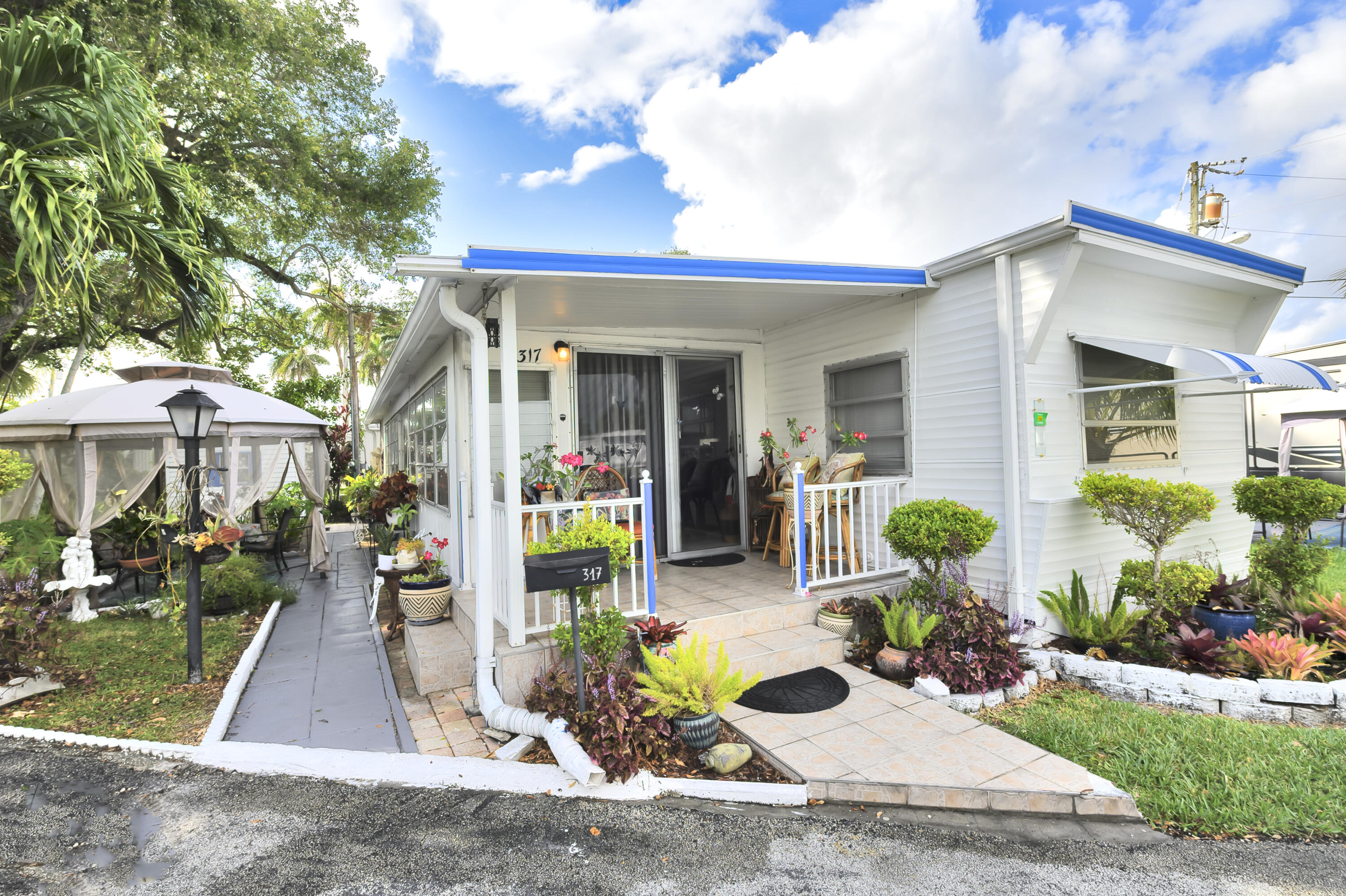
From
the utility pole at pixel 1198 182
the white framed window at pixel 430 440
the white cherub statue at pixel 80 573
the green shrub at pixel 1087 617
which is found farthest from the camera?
the utility pole at pixel 1198 182

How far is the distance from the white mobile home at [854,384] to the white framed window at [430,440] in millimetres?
75

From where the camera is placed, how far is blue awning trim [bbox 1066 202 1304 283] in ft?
12.6

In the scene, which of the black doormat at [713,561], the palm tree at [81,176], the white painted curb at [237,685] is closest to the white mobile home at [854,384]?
the black doormat at [713,561]

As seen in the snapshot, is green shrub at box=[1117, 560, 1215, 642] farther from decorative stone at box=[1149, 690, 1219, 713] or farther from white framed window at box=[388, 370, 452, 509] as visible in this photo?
white framed window at box=[388, 370, 452, 509]

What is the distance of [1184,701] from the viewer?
145 inches

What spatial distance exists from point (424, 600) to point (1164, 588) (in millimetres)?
5170

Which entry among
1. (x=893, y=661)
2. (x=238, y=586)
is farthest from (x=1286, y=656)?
(x=238, y=586)

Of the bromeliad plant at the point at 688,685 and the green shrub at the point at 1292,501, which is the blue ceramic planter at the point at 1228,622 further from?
the bromeliad plant at the point at 688,685

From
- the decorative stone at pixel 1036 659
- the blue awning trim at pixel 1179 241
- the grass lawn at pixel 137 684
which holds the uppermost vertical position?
the blue awning trim at pixel 1179 241

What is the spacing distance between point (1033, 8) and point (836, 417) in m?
5.52

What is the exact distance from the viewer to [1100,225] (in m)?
3.91

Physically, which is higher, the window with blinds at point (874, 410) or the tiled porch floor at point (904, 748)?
the window with blinds at point (874, 410)

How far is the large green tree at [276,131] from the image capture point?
7.53 metres

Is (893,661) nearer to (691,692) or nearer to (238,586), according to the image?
(691,692)
